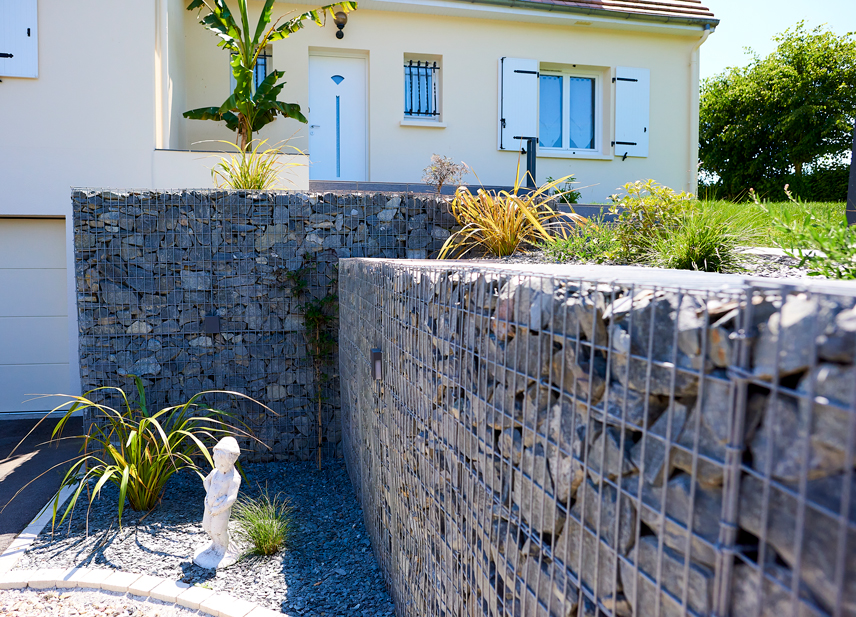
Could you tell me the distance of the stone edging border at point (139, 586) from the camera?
2.97m

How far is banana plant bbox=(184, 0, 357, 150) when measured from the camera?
779 centimetres

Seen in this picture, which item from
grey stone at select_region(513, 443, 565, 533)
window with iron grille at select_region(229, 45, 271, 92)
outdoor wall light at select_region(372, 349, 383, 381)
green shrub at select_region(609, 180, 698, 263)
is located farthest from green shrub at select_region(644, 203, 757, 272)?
window with iron grille at select_region(229, 45, 271, 92)

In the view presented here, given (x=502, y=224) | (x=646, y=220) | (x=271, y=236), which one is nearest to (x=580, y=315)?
(x=646, y=220)

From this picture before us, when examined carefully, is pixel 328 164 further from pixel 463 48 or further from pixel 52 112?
→ pixel 52 112

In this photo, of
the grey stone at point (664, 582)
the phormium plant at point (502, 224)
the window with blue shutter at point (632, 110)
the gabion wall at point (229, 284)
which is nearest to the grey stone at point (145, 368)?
the gabion wall at point (229, 284)

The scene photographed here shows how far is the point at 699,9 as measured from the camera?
9.95 m

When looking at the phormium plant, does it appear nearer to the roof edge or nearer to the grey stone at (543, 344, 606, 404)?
the grey stone at (543, 344, 606, 404)

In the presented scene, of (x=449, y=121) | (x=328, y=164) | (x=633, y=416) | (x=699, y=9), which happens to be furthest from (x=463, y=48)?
(x=633, y=416)

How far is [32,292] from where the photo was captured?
7.20m

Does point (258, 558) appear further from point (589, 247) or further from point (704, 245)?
point (704, 245)

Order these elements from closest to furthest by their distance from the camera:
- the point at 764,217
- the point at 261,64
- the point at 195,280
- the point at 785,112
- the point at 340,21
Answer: the point at 764,217, the point at 195,280, the point at 340,21, the point at 261,64, the point at 785,112

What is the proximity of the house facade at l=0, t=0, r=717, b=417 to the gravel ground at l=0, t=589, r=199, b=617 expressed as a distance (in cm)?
443

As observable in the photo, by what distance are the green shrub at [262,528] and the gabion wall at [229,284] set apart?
4.90 ft

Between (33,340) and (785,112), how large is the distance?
22038mm
